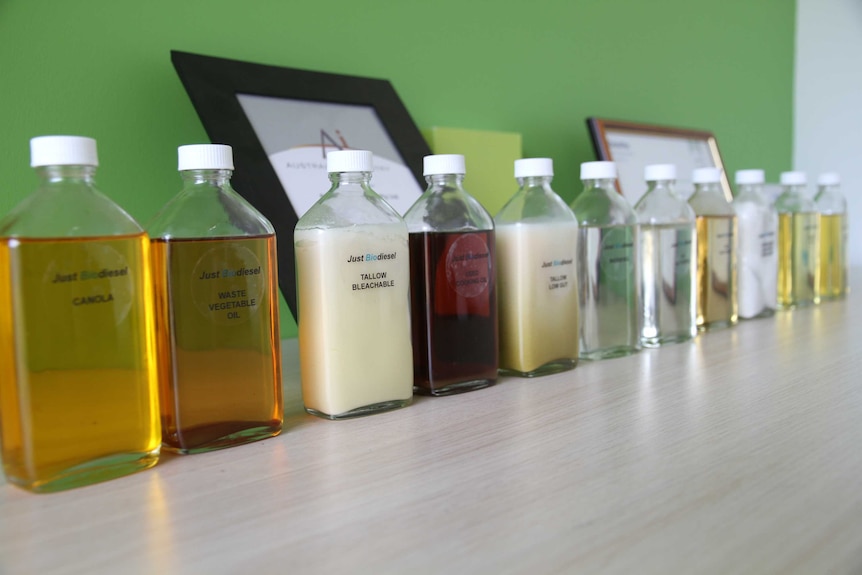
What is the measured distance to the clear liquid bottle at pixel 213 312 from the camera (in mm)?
573

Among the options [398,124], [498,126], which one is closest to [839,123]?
[498,126]

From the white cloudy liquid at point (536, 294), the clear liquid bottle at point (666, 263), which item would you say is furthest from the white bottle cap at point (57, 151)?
the clear liquid bottle at point (666, 263)

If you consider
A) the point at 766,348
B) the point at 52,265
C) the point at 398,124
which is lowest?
the point at 766,348

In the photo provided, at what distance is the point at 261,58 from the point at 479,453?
0.59 meters

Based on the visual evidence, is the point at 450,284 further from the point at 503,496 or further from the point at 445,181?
the point at 503,496

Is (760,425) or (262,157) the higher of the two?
(262,157)

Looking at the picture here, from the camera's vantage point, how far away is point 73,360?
514 mm

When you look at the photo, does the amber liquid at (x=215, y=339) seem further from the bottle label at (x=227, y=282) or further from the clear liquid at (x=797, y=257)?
the clear liquid at (x=797, y=257)

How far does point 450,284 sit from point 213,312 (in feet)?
0.81

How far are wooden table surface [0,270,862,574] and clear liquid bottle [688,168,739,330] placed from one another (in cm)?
36

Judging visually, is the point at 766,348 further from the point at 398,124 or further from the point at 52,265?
the point at 52,265

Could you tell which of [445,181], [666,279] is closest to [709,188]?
[666,279]

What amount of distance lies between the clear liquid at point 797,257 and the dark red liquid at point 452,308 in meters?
0.75

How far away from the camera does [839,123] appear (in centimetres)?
200
